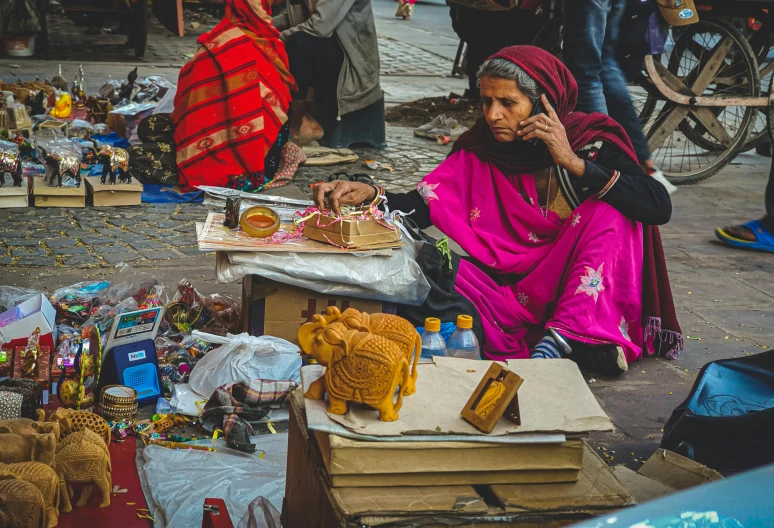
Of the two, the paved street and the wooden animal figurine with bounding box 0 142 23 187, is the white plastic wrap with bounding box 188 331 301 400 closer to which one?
the paved street

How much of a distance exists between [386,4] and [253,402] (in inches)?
697

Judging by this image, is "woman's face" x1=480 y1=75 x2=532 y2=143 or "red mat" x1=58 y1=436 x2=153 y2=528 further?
"woman's face" x1=480 y1=75 x2=532 y2=143

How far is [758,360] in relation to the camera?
8.88ft

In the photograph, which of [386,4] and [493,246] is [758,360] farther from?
[386,4]

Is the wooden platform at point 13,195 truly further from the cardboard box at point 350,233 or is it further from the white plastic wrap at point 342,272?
the cardboard box at point 350,233

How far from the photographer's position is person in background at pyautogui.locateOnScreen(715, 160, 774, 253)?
512 centimetres

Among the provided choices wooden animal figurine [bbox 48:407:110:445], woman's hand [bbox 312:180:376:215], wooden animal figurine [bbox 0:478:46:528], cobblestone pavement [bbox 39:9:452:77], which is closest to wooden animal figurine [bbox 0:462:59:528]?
wooden animal figurine [bbox 0:478:46:528]

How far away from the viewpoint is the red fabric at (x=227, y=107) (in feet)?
18.0

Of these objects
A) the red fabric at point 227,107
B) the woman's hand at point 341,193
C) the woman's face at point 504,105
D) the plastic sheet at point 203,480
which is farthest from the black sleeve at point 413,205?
the red fabric at point 227,107

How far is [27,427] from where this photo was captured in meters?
2.24

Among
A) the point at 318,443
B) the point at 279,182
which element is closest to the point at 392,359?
the point at 318,443

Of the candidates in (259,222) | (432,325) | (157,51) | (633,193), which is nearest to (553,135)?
(633,193)

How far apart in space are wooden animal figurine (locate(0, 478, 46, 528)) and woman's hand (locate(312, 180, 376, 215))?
1518mm

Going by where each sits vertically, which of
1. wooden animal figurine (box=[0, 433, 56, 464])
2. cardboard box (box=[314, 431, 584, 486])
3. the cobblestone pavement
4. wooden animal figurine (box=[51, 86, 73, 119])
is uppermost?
cardboard box (box=[314, 431, 584, 486])
